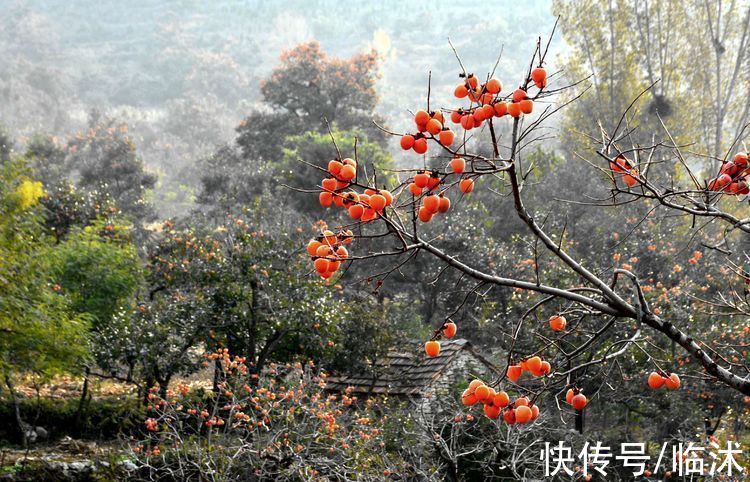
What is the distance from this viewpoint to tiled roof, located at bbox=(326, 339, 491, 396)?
11.6 m

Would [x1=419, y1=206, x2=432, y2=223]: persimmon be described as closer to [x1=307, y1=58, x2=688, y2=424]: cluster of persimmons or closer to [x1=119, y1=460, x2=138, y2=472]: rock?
[x1=307, y1=58, x2=688, y2=424]: cluster of persimmons

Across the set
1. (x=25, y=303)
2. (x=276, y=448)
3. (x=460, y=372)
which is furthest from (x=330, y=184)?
(x=460, y=372)

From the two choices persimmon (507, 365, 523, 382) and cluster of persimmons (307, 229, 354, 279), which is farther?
persimmon (507, 365, 523, 382)

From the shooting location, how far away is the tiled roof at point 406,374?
37.9 ft

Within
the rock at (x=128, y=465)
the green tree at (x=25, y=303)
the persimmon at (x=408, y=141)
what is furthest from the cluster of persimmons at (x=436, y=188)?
the rock at (x=128, y=465)

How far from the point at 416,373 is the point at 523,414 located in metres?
9.54

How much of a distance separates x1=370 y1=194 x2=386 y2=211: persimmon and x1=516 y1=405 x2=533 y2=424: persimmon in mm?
990

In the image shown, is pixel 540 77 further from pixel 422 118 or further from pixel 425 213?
pixel 425 213

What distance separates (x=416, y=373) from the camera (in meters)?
11.9

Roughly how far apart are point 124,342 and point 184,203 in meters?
28.7

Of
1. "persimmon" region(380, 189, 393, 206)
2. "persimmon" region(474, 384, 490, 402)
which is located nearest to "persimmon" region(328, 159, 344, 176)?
"persimmon" region(380, 189, 393, 206)

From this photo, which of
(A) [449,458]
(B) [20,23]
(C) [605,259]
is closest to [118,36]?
(B) [20,23]

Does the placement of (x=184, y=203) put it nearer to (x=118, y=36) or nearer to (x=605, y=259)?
(x=605, y=259)

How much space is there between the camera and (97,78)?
61.3 meters
